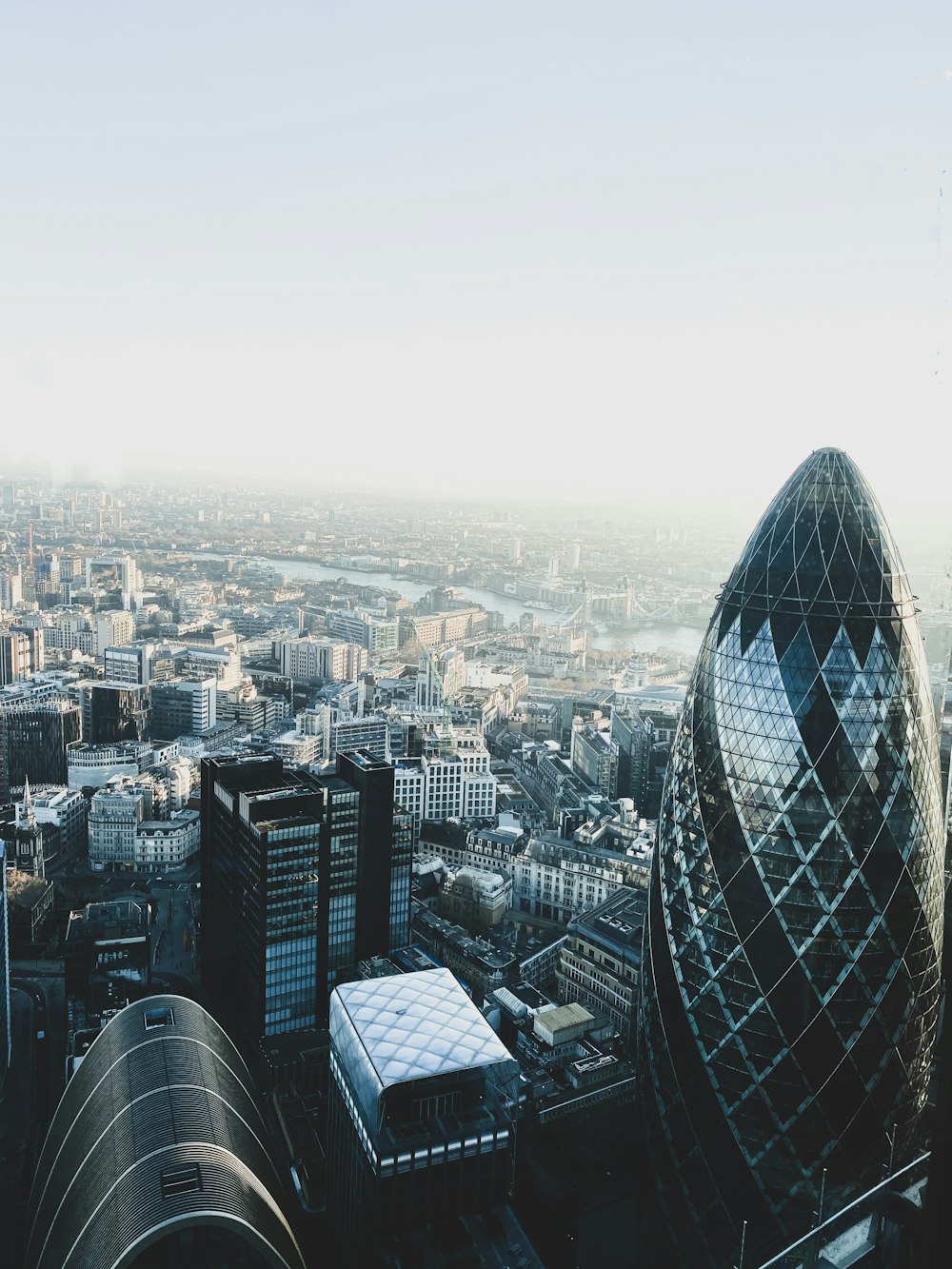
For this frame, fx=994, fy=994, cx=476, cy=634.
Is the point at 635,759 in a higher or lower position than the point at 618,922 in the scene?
higher

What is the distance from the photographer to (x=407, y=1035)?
181 inches

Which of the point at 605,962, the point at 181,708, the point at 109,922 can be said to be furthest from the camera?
the point at 181,708

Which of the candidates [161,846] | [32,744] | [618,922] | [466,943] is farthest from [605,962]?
[32,744]

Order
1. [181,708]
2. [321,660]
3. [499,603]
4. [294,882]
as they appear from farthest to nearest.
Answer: [499,603], [321,660], [181,708], [294,882]

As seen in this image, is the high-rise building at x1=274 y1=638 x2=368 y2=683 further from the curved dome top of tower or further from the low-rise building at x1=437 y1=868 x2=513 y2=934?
the curved dome top of tower

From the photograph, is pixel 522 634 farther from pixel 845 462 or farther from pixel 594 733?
pixel 845 462

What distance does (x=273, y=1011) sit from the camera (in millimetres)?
7141

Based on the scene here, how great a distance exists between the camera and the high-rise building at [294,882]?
705 cm

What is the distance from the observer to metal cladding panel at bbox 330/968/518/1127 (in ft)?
14.1

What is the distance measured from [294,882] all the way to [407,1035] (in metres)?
2.62

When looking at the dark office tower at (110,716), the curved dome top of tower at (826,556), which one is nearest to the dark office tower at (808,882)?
the curved dome top of tower at (826,556)

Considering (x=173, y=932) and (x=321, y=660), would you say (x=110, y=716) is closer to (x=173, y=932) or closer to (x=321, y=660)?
(x=321, y=660)

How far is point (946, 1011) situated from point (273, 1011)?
6999mm

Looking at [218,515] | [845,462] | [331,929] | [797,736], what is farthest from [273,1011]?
[218,515]
